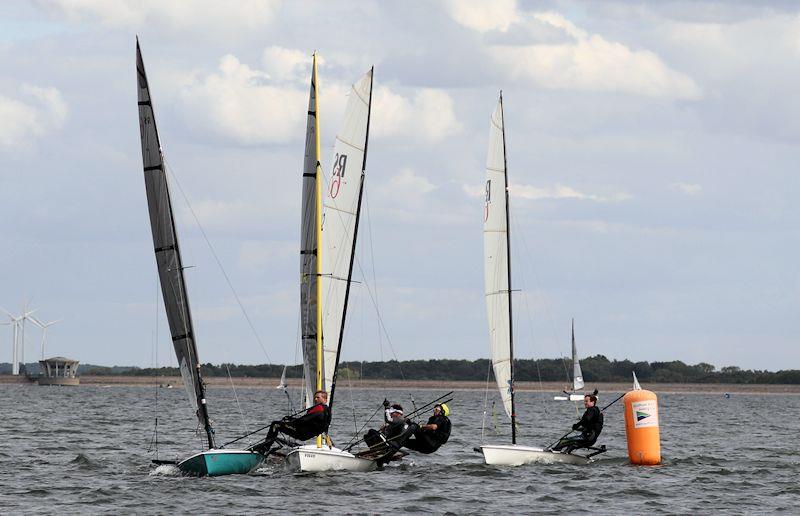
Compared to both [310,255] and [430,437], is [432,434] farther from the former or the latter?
[310,255]

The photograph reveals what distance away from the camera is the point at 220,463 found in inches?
1188

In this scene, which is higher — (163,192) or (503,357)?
(163,192)

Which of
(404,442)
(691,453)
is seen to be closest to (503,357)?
(404,442)

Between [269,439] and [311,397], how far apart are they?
1.88 meters

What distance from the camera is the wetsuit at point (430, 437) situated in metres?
32.8

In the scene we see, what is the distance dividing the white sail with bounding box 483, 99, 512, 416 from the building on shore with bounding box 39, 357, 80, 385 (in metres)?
154

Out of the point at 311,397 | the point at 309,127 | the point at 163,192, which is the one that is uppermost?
the point at 309,127

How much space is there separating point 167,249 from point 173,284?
2.53 feet

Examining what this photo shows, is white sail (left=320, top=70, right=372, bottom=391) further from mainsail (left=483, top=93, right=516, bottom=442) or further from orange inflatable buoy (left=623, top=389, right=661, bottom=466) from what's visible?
orange inflatable buoy (left=623, top=389, right=661, bottom=466)

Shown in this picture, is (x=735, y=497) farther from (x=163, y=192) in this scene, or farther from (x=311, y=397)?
(x=163, y=192)

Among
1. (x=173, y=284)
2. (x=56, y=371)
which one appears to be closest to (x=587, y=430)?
(x=173, y=284)

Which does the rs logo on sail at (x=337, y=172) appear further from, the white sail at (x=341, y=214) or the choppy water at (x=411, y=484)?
the choppy water at (x=411, y=484)

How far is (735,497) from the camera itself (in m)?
29.6

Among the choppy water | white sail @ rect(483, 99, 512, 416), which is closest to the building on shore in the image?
the choppy water
